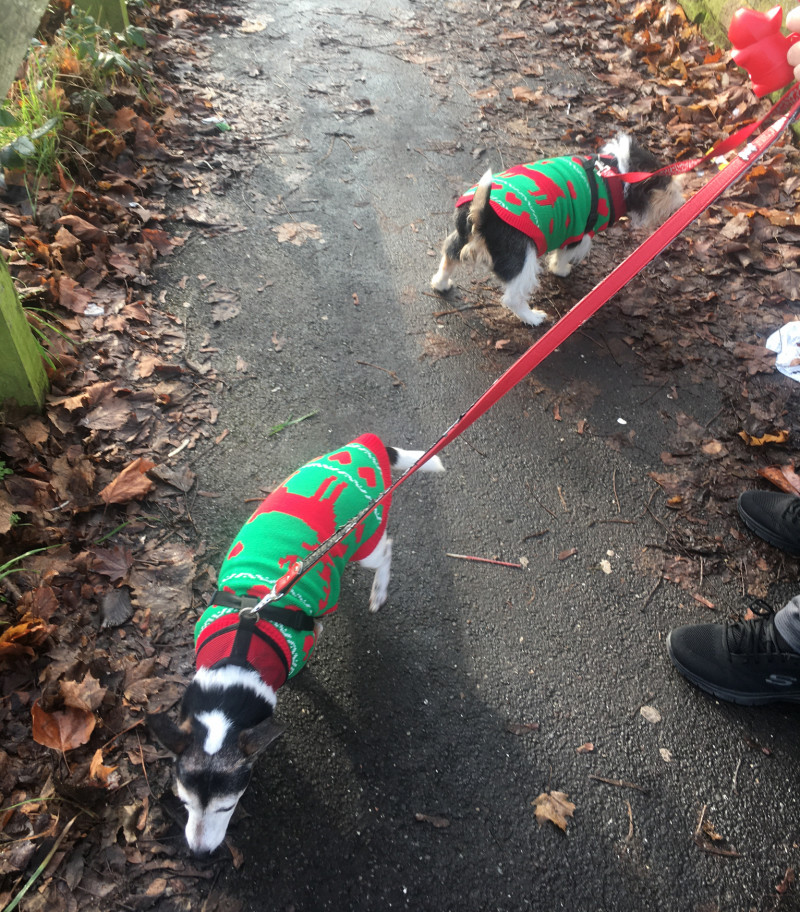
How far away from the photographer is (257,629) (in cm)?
189

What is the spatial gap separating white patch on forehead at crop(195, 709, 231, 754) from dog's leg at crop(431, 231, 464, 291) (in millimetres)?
3050

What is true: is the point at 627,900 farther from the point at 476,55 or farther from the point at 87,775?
the point at 476,55

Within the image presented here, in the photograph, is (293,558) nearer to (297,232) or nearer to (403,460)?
(403,460)

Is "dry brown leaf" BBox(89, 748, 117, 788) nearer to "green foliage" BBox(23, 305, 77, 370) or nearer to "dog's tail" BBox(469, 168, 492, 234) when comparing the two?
"green foliage" BBox(23, 305, 77, 370)

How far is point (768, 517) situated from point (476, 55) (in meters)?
5.87

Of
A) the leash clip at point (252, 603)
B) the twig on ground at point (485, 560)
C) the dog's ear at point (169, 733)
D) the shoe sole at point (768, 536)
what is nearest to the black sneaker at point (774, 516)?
the shoe sole at point (768, 536)

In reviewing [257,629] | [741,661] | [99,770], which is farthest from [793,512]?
[99,770]

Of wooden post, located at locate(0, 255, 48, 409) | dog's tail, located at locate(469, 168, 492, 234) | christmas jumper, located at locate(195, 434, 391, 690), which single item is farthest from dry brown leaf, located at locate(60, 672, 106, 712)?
dog's tail, located at locate(469, 168, 492, 234)

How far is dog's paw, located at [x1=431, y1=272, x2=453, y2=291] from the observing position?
4.00 meters

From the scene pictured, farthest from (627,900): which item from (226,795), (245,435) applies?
(245,435)

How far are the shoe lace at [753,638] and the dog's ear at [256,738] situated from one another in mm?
1974

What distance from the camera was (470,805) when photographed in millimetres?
2195

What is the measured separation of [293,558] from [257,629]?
0.28 meters

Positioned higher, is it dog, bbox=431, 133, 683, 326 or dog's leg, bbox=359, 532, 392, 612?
dog, bbox=431, 133, 683, 326
